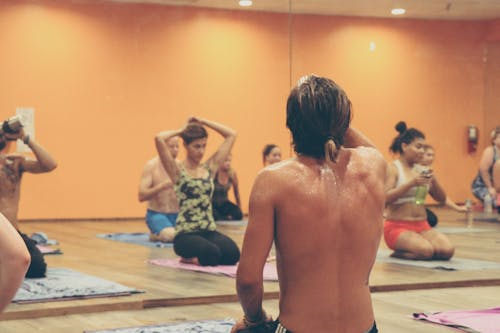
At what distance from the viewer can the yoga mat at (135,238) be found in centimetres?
678

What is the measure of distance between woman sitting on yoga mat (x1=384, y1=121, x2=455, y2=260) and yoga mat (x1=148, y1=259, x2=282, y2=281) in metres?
0.84

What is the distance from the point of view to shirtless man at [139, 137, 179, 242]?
690 cm

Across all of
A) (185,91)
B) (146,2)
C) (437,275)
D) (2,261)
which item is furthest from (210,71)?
(2,261)

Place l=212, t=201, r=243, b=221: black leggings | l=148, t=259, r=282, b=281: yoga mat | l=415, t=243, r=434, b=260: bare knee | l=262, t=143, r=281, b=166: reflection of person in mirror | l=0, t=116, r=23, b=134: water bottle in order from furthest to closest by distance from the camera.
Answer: l=212, t=201, r=243, b=221: black leggings → l=262, t=143, r=281, b=166: reflection of person in mirror → l=415, t=243, r=434, b=260: bare knee → l=148, t=259, r=282, b=281: yoga mat → l=0, t=116, r=23, b=134: water bottle

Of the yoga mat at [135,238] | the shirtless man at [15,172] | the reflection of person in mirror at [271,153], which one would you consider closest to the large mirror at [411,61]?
the reflection of person in mirror at [271,153]

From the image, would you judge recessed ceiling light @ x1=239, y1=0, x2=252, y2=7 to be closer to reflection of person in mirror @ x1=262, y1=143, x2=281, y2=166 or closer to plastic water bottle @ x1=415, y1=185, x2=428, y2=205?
reflection of person in mirror @ x1=262, y1=143, x2=281, y2=166

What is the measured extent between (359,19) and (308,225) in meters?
6.05

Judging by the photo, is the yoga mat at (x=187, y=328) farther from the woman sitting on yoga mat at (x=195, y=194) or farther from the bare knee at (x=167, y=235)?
the bare knee at (x=167, y=235)

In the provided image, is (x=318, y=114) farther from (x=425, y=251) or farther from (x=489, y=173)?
(x=489, y=173)

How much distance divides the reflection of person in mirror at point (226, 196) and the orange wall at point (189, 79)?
285 mm

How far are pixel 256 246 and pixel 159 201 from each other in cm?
521

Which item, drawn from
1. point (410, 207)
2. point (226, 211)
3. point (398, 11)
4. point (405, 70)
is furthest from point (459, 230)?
point (410, 207)

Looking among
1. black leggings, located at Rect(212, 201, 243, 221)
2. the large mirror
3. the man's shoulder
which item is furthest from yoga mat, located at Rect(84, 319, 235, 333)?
black leggings, located at Rect(212, 201, 243, 221)

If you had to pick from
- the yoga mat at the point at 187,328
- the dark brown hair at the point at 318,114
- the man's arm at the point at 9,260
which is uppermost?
the dark brown hair at the point at 318,114
